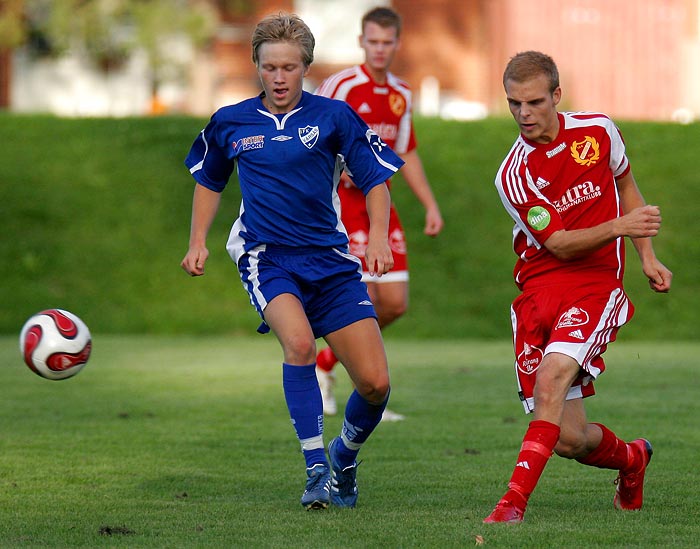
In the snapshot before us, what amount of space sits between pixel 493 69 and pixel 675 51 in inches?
157

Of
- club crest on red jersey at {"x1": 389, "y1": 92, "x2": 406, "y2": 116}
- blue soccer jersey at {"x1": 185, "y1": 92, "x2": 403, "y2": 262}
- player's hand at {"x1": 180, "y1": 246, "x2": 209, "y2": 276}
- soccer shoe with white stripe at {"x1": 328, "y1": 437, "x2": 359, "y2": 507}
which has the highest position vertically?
club crest on red jersey at {"x1": 389, "y1": 92, "x2": 406, "y2": 116}

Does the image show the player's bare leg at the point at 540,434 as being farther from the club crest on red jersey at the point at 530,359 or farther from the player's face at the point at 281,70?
the player's face at the point at 281,70

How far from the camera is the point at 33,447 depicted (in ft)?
22.7

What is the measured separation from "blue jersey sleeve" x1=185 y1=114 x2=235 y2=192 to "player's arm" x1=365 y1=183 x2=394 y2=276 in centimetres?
69

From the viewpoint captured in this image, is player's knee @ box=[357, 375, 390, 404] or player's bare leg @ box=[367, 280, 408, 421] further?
player's bare leg @ box=[367, 280, 408, 421]

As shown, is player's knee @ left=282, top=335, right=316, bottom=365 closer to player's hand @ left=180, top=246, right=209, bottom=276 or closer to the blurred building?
player's hand @ left=180, top=246, right=209, bottom=276

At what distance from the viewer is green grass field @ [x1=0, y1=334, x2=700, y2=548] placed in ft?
15.5

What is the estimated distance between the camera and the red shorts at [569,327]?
196 inches

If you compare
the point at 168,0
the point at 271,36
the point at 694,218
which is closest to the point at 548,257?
the point at 271,36

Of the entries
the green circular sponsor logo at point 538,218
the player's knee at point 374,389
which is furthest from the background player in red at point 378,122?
the green circular sponsor logo at point 538,218

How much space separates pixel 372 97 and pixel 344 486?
358cm

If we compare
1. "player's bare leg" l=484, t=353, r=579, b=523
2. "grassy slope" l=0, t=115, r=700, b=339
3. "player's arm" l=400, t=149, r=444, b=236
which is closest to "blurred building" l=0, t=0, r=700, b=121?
"grassy slope" l=0, t=115, r=700, b=339

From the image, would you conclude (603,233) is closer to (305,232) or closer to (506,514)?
(506,514)

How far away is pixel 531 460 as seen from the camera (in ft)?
15.9
